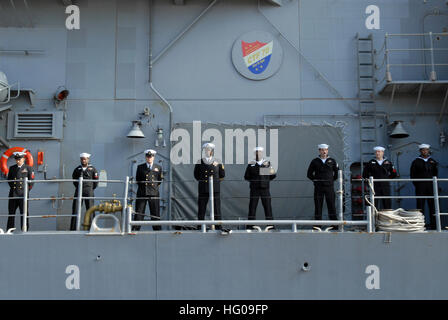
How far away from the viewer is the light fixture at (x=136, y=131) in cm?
859

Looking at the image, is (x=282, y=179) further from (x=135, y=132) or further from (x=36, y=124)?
(x=36, y=124)

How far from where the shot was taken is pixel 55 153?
879 centimetres

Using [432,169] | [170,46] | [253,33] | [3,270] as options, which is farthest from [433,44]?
[3,270]

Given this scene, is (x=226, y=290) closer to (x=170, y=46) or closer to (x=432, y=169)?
(x=432, y=169)

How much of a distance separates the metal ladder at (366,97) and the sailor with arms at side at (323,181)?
1479 mm

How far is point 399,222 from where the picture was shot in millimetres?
5992

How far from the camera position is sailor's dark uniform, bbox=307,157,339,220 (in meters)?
7.18

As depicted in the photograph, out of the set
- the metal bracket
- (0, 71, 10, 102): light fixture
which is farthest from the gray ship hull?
(0, 71, 10, 102): light fixture

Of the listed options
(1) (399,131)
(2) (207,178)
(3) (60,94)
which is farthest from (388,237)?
(3) (60,94)

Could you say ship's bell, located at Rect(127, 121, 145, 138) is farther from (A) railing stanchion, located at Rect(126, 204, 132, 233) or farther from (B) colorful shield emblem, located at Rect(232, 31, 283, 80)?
(A) railing stanchion, located at Rect(126, 204, 132, 233)

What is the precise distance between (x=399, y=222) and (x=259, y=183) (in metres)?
2.07

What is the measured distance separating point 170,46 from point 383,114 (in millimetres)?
3908

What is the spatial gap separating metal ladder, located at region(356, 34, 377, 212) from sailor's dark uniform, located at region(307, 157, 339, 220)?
1497 millimetres

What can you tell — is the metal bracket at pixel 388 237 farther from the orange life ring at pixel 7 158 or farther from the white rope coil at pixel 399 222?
the orange life ring at pixel 7 158
